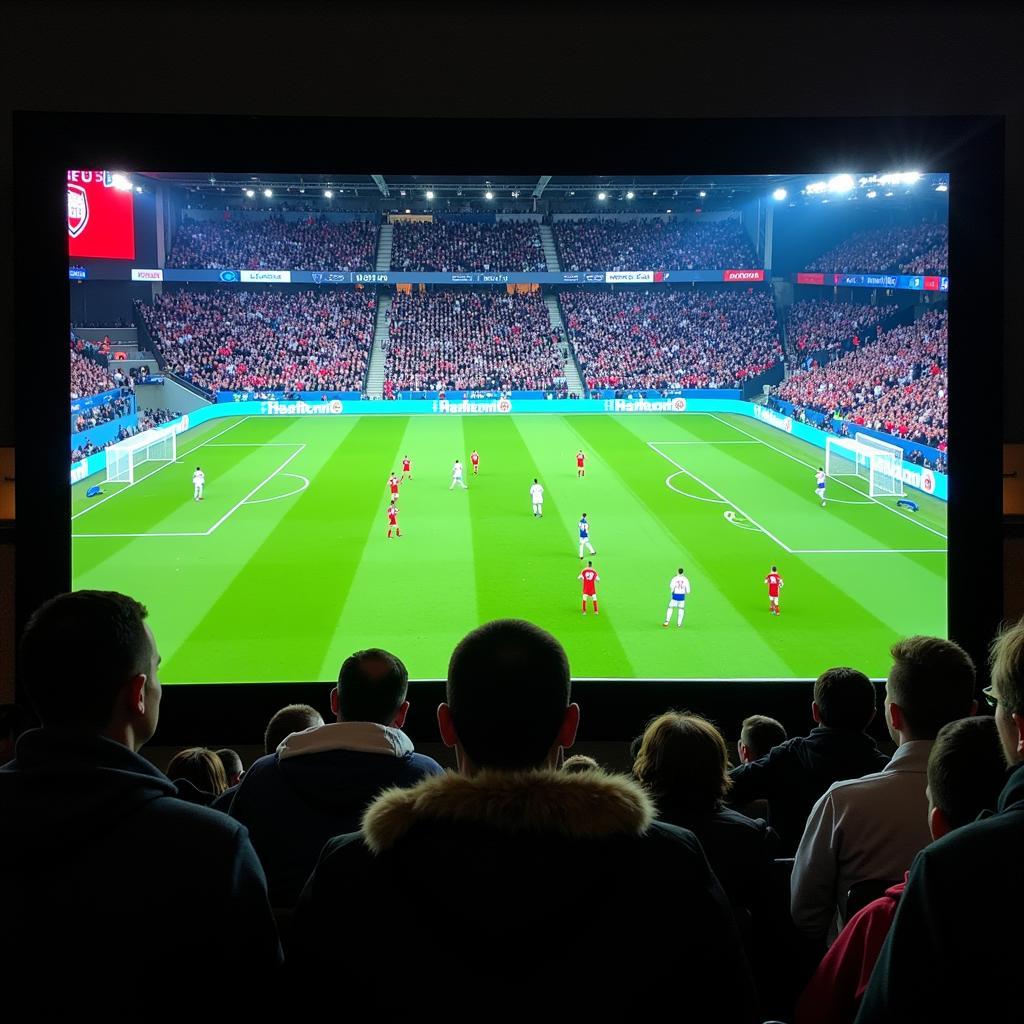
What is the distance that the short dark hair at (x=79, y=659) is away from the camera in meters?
2.43

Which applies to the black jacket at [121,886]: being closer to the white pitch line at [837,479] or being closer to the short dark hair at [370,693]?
the short dark hair at [370,693]

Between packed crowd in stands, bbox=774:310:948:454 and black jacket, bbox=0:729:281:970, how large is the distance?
2496cm

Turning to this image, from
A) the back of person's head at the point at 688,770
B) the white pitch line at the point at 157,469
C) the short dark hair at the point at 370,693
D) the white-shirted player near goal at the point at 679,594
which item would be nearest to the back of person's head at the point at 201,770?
the short dark hair at the point at 370,693

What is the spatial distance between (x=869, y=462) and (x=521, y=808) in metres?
29.0

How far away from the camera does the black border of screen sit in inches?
342

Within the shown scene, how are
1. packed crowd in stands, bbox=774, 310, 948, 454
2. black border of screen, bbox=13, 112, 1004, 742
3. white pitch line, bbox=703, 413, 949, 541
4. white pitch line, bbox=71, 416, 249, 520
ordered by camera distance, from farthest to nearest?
packed crowd in stands, bbox=774, 310, 948, 454, white pitch line, bbox=71, 416, 249, 520, white pitch line, bbox=703, 413, 949, 541, black border of screen, bbox=13, 112, 1004, 742

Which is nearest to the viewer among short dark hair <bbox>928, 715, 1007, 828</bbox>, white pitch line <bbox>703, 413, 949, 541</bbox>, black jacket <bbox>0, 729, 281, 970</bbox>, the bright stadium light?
black jacket <bbox>0, 729, 281, 970</bbox>

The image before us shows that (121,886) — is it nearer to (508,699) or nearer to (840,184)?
(508,699)

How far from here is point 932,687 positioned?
4484mm

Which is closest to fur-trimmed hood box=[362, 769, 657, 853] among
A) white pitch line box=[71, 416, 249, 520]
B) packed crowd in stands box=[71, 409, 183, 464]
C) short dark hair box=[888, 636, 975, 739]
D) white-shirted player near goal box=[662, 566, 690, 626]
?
short dark hair box=[888, 636, 975, 739]

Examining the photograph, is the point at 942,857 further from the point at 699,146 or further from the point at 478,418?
the point at 478,418

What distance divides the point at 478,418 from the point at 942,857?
43429mm

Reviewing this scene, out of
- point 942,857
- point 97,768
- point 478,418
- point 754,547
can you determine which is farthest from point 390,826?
point 478,418

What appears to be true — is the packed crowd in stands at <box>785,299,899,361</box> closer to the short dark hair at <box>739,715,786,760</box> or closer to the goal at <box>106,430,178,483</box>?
the goal at <box>106,430,178,483</box>
